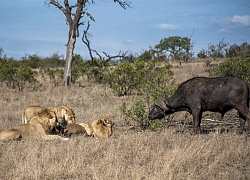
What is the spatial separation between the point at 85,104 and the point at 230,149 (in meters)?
10.2

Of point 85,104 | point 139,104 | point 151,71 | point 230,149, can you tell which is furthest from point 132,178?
point 151,71

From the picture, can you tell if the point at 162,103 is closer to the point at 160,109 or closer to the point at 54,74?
the point at 160,109

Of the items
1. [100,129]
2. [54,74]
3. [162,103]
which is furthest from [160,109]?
[54,74]

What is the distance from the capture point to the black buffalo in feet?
32.2

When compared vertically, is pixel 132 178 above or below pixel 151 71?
below

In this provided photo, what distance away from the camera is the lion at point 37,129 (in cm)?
942

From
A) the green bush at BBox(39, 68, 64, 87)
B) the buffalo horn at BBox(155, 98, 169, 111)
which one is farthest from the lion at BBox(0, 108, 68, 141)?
the green bush at BBox(39, 68, 64, 87)

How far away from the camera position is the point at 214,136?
9477mm

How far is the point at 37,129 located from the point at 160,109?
11.8 feet

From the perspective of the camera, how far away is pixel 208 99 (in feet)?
33.6

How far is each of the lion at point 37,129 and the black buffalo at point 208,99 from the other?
2.95 meters

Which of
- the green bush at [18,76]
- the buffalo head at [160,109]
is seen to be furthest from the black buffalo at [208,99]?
the green bush at [18,76]

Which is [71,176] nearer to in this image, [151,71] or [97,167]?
[97,167]

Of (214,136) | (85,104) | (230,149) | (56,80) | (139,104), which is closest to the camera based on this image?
(230,149)
